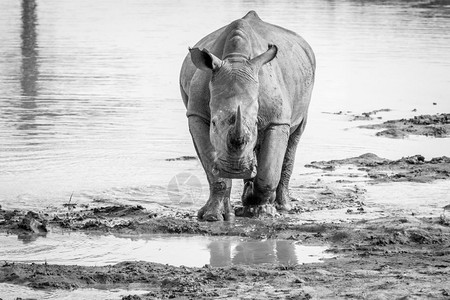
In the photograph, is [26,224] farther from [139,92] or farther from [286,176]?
[139,92]

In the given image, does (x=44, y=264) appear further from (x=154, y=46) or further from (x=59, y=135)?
(x=154, y=46)

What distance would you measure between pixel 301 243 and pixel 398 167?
392 cm

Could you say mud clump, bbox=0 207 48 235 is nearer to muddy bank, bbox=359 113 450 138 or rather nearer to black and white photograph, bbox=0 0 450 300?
black and white photograph, bbox=0 0 450 300

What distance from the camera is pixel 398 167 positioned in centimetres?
1267

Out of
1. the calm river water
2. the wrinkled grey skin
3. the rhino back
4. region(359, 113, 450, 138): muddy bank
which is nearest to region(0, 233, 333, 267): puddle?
the wrinkled grey skin

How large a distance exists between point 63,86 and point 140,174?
7.76 meters

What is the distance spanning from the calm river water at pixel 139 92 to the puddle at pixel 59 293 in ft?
10.4

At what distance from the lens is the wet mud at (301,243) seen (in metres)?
7.31

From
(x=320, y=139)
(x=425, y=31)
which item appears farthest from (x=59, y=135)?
(x=425, y=31)

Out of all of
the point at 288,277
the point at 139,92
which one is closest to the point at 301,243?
the point at 288,277

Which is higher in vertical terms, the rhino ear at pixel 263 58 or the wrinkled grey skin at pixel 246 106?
the rhino ear at pixel 263 58

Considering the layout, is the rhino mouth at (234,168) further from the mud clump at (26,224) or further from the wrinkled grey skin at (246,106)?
the mud clump at (26,224)

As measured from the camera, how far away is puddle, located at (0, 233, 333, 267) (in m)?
8.41

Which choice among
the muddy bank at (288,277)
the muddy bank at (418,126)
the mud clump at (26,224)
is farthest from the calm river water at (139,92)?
the muddy bank at (288,277)
